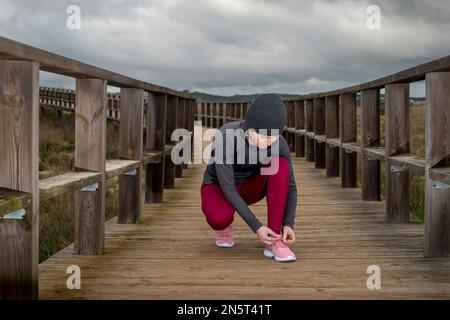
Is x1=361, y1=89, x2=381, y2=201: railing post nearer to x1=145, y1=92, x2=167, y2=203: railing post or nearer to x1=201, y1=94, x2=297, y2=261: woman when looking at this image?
x1=145, y1=92, x2=167, y2=203: railing post

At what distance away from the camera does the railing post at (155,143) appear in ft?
20.8

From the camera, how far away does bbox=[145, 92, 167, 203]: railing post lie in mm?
6348

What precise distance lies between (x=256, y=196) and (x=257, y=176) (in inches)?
6.8

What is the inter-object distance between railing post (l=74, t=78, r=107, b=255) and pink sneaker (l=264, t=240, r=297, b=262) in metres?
1.13

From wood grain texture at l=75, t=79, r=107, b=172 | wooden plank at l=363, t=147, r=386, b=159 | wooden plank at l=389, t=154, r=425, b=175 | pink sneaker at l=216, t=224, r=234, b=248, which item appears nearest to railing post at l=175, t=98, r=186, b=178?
wooden plank at l=363, t=147, r=386, b=159

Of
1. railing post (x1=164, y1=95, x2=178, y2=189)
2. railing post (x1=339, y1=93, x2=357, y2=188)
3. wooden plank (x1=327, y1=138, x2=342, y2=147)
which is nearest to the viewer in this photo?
railing post (x1=339, y1=93, x2=357, y2=188)

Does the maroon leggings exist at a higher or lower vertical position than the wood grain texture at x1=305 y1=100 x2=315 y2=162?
lower

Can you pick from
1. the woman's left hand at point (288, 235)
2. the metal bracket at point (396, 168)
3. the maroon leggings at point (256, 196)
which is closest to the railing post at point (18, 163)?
the maroon leggings at point (256, 196)

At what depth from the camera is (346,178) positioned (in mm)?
7637

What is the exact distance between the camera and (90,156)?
159 inches

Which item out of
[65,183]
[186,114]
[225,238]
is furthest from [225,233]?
[186,114]

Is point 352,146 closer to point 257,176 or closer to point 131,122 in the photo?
point 131,122

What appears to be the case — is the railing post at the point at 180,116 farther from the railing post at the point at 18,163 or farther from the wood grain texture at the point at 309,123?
the railing post at the point at 18,163

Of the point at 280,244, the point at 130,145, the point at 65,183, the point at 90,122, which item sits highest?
the point at 90,122
